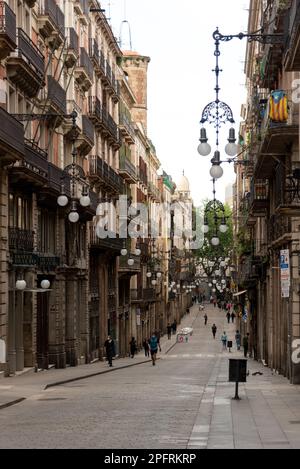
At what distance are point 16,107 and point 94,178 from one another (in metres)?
20.7

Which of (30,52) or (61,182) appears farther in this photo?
(61,182)

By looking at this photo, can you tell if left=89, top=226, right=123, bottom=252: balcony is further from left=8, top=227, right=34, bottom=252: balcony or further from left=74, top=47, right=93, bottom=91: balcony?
left=8, top=227, right=34, bottom=252: balcony

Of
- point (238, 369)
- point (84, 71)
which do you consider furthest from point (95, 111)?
point (238, 369)

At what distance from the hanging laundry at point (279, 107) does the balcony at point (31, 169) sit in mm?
8779

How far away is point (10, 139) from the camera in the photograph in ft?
103

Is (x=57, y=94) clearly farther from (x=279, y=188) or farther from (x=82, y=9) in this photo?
(x=279, y=188)

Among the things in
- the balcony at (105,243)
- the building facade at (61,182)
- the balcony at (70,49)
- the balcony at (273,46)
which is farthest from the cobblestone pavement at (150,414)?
the balcony at (105,243)

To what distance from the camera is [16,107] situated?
36906 millimetres

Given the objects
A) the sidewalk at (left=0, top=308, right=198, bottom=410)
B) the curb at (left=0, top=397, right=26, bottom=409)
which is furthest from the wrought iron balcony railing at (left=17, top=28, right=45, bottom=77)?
the curb at (left=0, top=397, right=26, bottom=409)

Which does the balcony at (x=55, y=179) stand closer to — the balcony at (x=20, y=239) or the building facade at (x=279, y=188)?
the balcony at (x=20, y=239)

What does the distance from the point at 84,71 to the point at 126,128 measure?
21.8m

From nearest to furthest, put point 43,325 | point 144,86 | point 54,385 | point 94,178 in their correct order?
1. point 54,385
2. point 43,325
3. point 94,178
4. point 144,86
